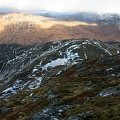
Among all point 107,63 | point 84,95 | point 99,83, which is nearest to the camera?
point 84,95

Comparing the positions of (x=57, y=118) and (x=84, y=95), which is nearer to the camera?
(x=57, y=118)

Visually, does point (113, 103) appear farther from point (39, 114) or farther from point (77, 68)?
point (77, 68)

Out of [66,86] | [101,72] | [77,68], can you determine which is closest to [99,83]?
[66,86]

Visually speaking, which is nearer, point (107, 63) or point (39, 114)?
point (39, 114)

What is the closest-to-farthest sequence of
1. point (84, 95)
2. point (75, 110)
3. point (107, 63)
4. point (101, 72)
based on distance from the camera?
point (75, 110), point (84, 95), point (101, 72), point (107, 63)

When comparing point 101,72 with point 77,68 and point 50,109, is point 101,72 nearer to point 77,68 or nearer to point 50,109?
point 77,68

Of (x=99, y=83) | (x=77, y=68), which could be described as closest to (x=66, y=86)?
(x=99, y=83)

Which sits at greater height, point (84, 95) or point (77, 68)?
point (84, 95)

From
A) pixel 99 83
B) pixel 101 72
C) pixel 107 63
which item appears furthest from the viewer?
pixel 107 63

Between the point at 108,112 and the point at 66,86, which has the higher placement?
the point at 108,112
